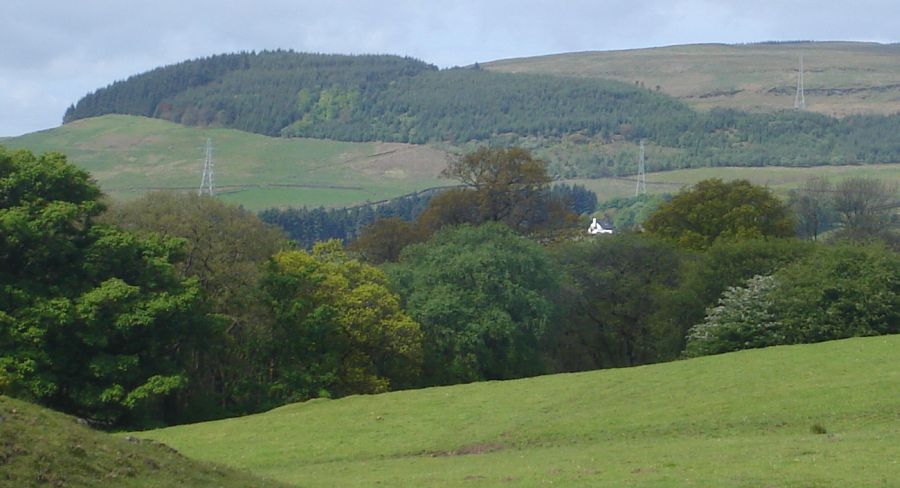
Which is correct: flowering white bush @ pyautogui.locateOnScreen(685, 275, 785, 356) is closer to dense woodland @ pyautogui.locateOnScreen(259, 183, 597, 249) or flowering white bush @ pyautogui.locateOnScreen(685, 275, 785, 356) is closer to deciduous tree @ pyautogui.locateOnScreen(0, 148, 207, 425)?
deciduous tree @ pyautogui.locateOnScreen(0, 148, 207, 425)

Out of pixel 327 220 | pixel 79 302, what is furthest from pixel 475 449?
pixel 327 220

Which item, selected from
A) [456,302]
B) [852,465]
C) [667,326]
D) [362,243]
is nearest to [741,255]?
[667,326]

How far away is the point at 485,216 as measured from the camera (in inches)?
3942

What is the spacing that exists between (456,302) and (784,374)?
2683 cm

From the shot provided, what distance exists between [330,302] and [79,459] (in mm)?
43566

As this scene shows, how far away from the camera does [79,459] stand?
805 inches

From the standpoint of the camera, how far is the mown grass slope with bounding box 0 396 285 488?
63.3ft

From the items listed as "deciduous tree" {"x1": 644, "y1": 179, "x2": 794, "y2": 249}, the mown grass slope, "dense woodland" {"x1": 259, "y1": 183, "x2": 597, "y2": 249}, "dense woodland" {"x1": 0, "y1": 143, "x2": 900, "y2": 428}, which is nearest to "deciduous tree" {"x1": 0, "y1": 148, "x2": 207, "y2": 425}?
"dense woodland" {"x1": 0, "y1": 143, "x2": 900, "y2": 428}

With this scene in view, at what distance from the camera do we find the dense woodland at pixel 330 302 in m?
52.2

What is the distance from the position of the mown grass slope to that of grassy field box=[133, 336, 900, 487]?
6.91 meters

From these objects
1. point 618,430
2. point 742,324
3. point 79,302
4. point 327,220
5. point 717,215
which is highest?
point 79,302

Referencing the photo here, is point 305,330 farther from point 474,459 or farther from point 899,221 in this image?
point 899,221

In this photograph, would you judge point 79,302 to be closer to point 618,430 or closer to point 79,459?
point 618,430

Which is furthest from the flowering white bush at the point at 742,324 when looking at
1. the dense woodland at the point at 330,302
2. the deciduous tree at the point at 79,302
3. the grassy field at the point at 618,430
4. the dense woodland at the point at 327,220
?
the dense woodland at the point at 327,220
